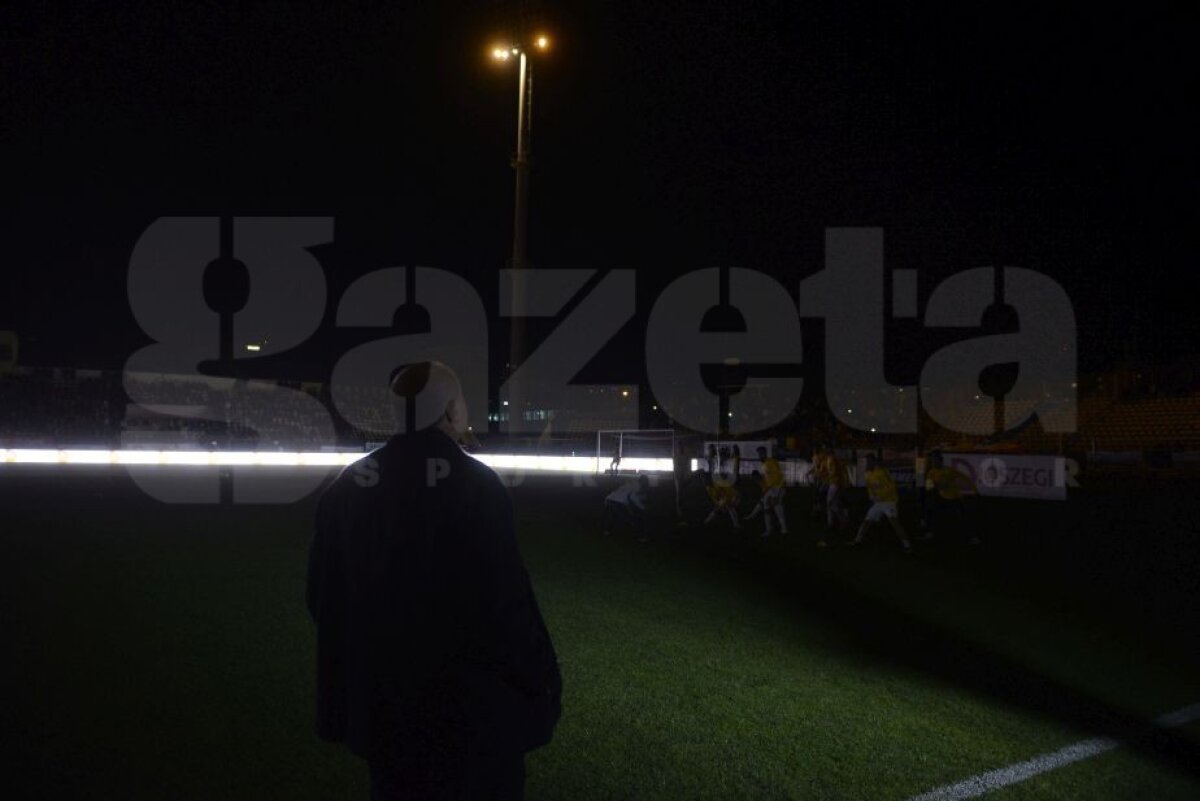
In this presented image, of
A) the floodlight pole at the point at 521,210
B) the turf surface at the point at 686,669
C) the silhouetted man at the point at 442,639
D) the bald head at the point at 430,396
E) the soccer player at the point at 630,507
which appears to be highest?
the floodlight pole at the point at 521,210

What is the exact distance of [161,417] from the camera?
1325 inches

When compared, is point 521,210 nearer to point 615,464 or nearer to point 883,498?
point 615,464

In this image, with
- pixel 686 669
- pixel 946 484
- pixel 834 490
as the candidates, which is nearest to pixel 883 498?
pixel 834 490

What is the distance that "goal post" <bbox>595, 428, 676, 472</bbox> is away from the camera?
96.0 feet

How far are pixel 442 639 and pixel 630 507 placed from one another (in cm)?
1149

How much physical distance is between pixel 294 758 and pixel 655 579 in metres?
5.90

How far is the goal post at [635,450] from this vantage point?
96.0 ft

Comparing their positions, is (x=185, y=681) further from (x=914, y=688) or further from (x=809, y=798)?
(x=914, y=688)

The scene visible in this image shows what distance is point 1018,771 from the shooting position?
440 centimetres

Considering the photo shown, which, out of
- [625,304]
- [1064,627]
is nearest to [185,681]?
[1064,627]

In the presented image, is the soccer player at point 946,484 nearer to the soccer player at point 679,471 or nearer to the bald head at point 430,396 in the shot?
the soccer player at point 679,471

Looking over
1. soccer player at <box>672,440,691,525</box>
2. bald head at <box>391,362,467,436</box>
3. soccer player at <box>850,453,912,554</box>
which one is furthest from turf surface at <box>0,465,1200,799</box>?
soccer player at <box>672,440,691,525</box>

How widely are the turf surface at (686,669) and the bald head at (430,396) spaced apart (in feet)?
8.13

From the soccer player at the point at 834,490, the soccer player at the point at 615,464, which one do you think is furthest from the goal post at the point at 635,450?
the soccer player at the point at 834,490
